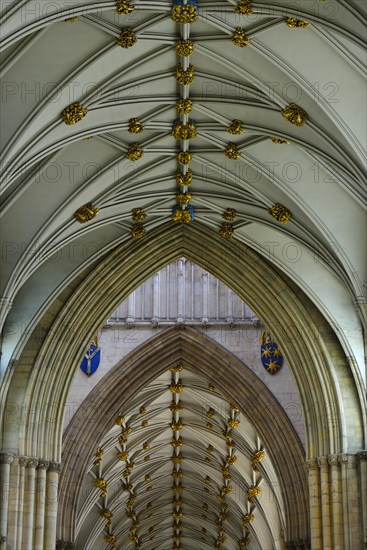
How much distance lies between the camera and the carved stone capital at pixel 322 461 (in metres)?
26.7

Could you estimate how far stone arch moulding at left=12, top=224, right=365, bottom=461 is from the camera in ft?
89.9

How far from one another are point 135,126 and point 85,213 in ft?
9.13

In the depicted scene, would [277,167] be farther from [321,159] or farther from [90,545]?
[90,545]

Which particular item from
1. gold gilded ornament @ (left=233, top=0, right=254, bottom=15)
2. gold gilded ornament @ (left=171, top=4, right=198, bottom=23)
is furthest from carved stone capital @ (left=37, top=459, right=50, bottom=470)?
gold gilded ornament @ (left=233, top=0, right=254, bottom=15)

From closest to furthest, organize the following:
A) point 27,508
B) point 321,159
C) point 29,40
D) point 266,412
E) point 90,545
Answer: point 29,40
point 321,159
point 27,508
point 266,412
point 90,545

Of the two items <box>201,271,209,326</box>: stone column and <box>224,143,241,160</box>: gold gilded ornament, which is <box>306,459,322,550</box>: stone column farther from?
<box>201,271,209,326</box>: stone column

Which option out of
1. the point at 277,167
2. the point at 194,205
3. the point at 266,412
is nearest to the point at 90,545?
the point at 266,412

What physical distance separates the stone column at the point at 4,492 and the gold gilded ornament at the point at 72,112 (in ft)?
28.9

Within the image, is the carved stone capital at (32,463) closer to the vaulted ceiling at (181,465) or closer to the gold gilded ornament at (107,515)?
the vaulted ceiling at (181,465)

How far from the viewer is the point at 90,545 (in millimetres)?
44562

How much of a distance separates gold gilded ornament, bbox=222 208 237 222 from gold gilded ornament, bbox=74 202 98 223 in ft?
11.3

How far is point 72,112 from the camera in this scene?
67.4 feet

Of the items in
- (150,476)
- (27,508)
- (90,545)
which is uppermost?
(150,476)

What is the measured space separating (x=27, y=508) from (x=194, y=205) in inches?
322
